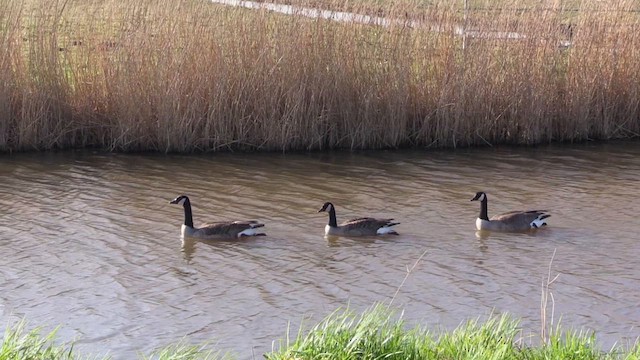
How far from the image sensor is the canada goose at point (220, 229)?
11461 mm

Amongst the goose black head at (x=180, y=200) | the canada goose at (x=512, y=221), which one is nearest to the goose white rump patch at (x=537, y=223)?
the canada goose at (x=512, y=221)

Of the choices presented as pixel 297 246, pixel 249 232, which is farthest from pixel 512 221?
pixel 249 232

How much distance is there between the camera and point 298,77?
1555cm

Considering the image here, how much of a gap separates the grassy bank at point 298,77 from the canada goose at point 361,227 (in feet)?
13.8

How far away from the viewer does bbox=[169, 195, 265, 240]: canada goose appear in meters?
11.5

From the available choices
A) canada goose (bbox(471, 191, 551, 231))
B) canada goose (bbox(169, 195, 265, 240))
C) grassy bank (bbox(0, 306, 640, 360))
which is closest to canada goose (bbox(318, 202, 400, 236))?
canada goose (bbox(169, 195, 265, 240))

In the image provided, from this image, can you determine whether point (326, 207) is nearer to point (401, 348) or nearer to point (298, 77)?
point (298, 77)

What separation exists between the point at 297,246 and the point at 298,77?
4812mm

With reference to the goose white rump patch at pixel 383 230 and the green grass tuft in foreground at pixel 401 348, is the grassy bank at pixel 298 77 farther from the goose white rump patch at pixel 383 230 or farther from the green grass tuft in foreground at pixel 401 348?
the green grass tuft in foreground at pixel 401 348

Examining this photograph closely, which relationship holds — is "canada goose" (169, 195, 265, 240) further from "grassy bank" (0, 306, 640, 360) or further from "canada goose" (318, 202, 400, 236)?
"grassy bank" (0, 306, 640, 360)

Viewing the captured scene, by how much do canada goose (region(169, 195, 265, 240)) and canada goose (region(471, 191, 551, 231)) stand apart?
250 centimetres

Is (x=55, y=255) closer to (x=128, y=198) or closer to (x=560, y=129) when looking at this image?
(x=128, y=198)

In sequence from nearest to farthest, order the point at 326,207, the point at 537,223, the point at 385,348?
the point at 385,348, the point at 537,223, the point at 326,207

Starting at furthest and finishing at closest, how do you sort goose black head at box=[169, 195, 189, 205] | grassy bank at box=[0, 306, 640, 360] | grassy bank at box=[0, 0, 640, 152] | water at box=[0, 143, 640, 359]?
grassy bank at box=[0, 0, 640, 152]
goose black head at box=[169, 195, 189, 205]
water at box=[0, 143, 640, 359]
grassy bank at box=[0, 306, 640, 360]
